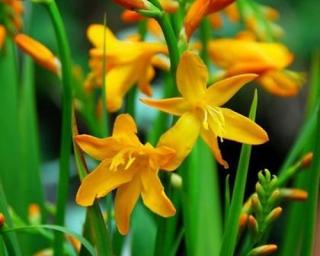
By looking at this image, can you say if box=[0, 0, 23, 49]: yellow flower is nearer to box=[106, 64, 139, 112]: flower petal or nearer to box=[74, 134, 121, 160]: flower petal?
box=[106, 64, 139, 112]: flower petal

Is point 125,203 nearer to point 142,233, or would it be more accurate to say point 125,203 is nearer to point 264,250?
point 264,250

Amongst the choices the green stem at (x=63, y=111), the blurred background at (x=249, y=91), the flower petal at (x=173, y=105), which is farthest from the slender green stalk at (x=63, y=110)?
the blurred background at (x=249, y=91)

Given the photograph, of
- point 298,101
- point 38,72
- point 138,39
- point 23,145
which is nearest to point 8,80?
point 23,145

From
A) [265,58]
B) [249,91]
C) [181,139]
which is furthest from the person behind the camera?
[249,91]

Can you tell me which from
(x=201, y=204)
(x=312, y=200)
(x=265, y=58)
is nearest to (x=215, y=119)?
(x=312, y=200)

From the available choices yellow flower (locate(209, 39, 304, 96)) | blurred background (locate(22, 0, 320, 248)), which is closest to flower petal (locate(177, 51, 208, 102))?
yellow flower (locate(209, 39, 304, 96))

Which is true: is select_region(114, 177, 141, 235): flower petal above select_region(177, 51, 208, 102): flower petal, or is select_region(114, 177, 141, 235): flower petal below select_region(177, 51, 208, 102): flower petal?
below
